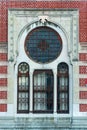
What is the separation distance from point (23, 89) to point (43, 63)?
1.37m

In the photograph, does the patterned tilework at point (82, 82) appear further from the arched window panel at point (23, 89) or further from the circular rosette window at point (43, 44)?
the arched window panel at point (23, 89)

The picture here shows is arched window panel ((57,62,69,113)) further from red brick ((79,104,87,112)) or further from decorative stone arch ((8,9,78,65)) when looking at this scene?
decorative stone arch ((8,9,78,65))

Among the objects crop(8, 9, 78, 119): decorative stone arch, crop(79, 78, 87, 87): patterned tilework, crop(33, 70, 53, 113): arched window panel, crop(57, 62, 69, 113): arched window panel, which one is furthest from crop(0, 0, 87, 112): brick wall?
crop(33, 70, 53, 113): arched window panel

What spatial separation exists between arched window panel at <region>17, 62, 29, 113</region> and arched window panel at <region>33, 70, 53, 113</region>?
0.33 metres

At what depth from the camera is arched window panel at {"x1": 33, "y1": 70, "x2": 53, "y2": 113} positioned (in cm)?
2008

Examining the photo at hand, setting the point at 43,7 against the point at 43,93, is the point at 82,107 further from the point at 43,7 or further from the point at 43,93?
the point at 43,7

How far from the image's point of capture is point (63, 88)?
66.1 feet

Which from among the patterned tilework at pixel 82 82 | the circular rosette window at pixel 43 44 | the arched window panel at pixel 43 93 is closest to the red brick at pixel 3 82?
the arched window panel at pixel 43 93

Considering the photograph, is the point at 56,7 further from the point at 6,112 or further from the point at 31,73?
the point at 6,112

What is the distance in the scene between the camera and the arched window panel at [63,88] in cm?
2008

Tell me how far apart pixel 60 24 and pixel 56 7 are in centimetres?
75

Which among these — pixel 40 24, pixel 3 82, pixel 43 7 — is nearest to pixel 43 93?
pixel 3 82

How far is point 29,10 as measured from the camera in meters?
20.2

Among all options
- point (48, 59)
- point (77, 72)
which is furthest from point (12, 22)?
point (77, 72)
